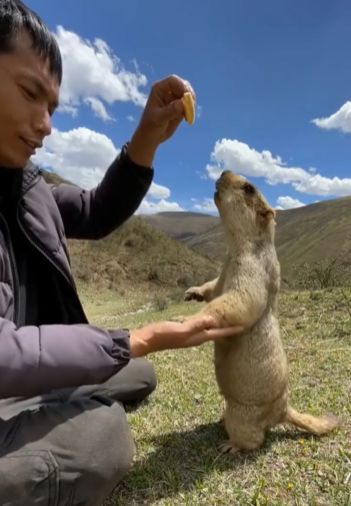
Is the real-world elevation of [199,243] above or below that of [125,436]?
above

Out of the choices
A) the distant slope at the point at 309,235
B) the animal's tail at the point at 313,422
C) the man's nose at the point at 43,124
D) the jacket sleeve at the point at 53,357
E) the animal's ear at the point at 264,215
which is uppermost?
the distant slope at the point at 309,235

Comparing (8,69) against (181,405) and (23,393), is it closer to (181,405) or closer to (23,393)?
(23,393)

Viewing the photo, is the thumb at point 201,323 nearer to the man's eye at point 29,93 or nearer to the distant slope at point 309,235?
the man's eye at point 29,93

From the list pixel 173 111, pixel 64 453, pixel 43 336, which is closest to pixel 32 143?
pixel 43 336

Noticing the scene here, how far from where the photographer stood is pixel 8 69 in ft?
6.89

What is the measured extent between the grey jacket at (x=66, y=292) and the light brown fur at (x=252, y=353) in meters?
0.81

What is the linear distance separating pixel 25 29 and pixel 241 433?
2.50 meters

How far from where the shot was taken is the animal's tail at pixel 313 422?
298 centimetres

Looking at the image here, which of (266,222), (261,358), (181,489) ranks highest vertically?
(266,222)

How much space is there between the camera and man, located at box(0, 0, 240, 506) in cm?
186

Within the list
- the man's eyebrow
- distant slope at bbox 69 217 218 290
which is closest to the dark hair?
the man's eyebrow

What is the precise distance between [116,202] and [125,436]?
1653mm

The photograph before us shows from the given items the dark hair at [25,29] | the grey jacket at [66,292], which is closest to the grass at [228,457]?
the grey jacket at [66,292]

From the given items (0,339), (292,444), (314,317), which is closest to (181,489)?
(292,444)
